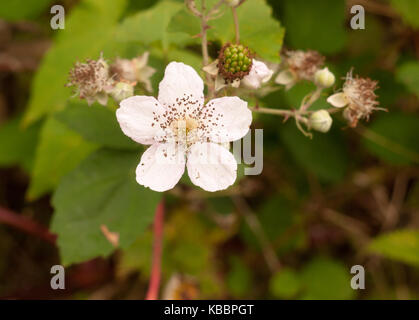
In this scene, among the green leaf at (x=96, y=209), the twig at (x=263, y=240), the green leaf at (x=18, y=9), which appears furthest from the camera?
the twig at (x=263, y=240)

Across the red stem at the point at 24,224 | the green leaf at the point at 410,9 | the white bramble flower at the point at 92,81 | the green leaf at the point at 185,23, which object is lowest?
the red stem at the point at 24,224

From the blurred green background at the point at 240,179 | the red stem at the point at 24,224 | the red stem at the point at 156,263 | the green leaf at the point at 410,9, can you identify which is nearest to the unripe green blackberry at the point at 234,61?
the blurred green background at the point at 240,179

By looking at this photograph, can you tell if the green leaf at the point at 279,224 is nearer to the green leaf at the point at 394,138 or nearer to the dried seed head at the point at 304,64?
the green leaf at the point at 394,138

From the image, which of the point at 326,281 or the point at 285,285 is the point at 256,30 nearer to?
the point at 285,285

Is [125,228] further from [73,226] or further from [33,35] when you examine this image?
[33,35]

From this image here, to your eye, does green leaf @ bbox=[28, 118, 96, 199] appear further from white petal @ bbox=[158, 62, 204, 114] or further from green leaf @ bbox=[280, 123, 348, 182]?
green leaf @ bbox=[280, 123, 348, 182]

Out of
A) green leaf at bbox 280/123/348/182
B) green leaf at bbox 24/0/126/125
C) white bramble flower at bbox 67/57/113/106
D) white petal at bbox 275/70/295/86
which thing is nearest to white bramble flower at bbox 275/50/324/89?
white petal at bbox 275/70/295/86

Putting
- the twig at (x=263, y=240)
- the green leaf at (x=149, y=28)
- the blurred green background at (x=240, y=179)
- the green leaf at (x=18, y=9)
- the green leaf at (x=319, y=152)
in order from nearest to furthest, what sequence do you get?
the green leaf at (x=149, y=28), the blurred green background at (x=240, y=179), the green leaf at (x=18, y=9), the green leaf at (x=319, y=152), the twig at (x=263, y=240)
